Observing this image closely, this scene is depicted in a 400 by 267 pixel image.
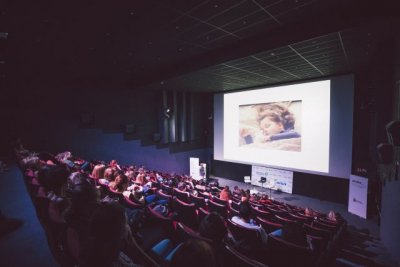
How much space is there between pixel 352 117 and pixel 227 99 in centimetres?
650

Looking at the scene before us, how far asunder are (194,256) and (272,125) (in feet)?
34.8

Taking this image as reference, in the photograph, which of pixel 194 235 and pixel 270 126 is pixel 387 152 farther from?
pixel 270 126

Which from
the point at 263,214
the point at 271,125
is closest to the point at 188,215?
the point at 263,214

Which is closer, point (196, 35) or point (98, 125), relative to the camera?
point (196, 35)

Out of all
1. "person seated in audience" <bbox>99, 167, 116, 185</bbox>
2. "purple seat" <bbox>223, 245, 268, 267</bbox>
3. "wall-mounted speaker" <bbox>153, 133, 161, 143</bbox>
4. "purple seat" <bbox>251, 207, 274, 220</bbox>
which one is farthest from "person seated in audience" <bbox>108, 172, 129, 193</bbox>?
"wall-mounted speaker" <bbox>153, 133, 161, 143</bbox>

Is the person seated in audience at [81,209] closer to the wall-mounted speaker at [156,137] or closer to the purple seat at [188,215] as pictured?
the purple seat at [188,215]

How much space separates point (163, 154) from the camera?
523 inches

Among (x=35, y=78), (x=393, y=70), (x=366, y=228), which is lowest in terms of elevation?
(x=366, y=228)

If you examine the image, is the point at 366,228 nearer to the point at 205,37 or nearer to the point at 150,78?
the point at 205,37

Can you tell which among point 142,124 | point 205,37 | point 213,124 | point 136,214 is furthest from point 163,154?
point 136,214

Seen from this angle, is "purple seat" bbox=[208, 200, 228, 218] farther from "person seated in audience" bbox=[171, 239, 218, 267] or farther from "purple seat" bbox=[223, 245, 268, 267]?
"person seated in audience" bbox=[171, 239, 218, 267]

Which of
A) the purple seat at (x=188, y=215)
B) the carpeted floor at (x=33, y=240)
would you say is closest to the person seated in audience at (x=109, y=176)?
the carpeted floor at (x=33, y=240)

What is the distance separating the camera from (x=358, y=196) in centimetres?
804

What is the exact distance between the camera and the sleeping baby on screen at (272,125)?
34.7ft
